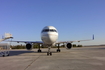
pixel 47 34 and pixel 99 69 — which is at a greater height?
pixel 47 34

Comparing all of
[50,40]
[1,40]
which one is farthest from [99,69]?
[1,40]

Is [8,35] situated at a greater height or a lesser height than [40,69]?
greater

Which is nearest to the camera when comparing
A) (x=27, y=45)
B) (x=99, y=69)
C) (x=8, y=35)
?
(x=99, y=69)

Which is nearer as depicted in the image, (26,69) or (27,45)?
(26,69)

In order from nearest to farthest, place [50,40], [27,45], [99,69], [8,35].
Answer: [99,69]
[50,40]
[8,35]
[27,45]

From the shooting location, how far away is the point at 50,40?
1469 cm

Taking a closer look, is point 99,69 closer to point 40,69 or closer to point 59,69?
point 59,69

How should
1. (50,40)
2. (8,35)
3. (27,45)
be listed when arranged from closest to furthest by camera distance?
(50,40) < (8,35) < (27,45)

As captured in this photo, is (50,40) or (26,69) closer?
(26,69)

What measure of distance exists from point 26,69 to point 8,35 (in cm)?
1100

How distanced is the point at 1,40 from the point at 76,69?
12385 millimetres

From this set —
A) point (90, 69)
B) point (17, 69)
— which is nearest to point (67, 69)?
point (90, 69)

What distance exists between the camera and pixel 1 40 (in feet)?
50.4

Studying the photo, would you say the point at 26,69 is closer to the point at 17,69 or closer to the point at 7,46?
the point at 17,69
